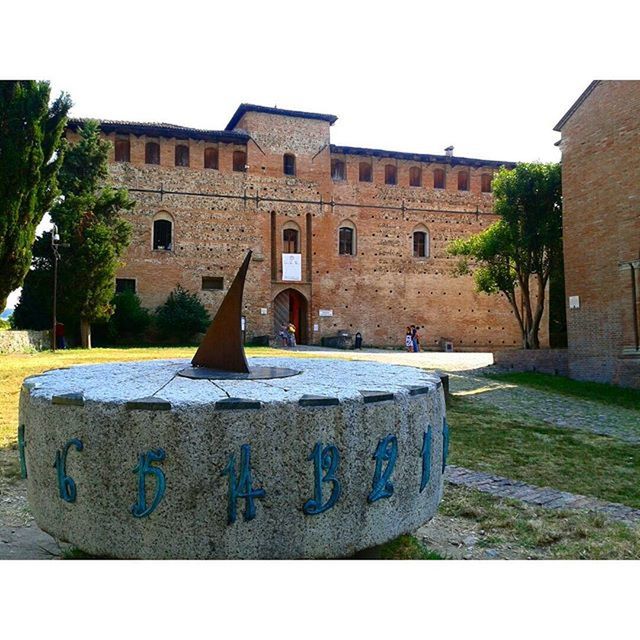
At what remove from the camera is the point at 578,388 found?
45.3 ft

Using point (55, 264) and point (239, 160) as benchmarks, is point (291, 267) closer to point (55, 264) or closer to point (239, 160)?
point (239, 160)

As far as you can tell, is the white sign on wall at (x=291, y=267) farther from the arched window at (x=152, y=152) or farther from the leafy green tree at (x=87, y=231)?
the leafy green tree at (x=87, y=231)

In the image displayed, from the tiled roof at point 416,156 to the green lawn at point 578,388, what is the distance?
17.9 m

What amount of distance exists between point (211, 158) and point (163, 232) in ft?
13.9

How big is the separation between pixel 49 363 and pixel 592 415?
1162 centimetres

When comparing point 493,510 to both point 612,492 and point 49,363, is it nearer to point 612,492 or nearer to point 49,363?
point 612,492

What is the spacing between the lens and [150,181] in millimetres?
27547

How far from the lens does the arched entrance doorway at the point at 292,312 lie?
29641 mm

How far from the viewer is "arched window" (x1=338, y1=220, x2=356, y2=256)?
100 feet

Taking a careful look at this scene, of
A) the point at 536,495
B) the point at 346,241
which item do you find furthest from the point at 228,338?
the point at 346,241

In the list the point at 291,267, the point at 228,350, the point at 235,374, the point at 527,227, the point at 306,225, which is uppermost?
the point at 306,225

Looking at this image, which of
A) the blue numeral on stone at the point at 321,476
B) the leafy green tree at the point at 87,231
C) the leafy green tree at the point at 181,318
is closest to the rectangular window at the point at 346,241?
the leafy green tree at the point at 181,318

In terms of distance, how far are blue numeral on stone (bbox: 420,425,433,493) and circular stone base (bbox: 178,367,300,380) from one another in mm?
1142

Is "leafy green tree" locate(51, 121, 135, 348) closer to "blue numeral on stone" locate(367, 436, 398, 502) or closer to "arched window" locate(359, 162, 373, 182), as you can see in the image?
"arched window" locate(359, 162, 373, 182)
